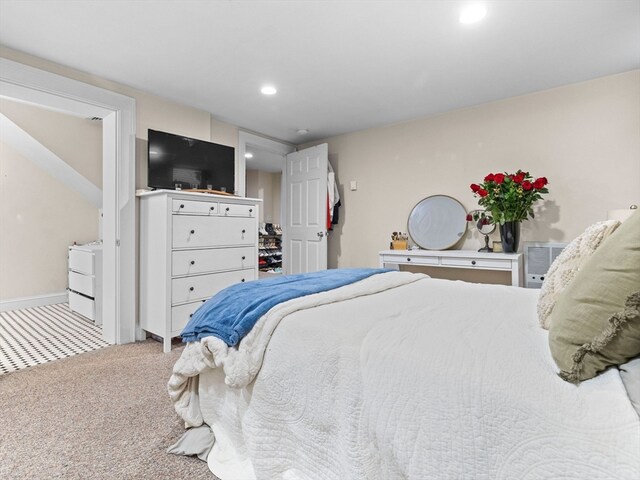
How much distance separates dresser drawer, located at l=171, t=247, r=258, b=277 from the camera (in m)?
2.80

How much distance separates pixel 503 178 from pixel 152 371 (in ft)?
10.6

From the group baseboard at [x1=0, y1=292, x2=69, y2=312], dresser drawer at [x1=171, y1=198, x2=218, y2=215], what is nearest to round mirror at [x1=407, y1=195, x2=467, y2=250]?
dresser drawer at [x1=171, y1=198, x2=218, y2=215]

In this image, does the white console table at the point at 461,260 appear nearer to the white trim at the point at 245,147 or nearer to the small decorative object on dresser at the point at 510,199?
the small decorative object on dresser at the point at 510,199

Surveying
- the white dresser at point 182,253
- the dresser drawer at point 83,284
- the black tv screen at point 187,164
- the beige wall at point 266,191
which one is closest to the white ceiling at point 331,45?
Result: the black tv screen at point 187,164

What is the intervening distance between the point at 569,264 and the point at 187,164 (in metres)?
3.16

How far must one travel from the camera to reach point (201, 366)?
1.39 metres

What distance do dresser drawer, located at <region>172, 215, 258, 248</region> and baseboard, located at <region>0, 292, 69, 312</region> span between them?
9.63 ft

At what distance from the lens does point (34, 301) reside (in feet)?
14.0

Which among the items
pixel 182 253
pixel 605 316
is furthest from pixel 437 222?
pixel 605 316

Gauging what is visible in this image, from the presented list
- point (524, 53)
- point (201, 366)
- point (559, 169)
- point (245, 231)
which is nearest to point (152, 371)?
point (201, 366)

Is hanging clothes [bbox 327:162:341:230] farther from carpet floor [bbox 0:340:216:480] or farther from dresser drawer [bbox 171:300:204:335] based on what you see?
carpet floor [bbox 0:340:216:480]

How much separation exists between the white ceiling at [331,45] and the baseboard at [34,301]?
3.17 m

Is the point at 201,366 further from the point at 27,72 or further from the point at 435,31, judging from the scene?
the point at 27,72

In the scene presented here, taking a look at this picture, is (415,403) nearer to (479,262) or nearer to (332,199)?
(479,262)
